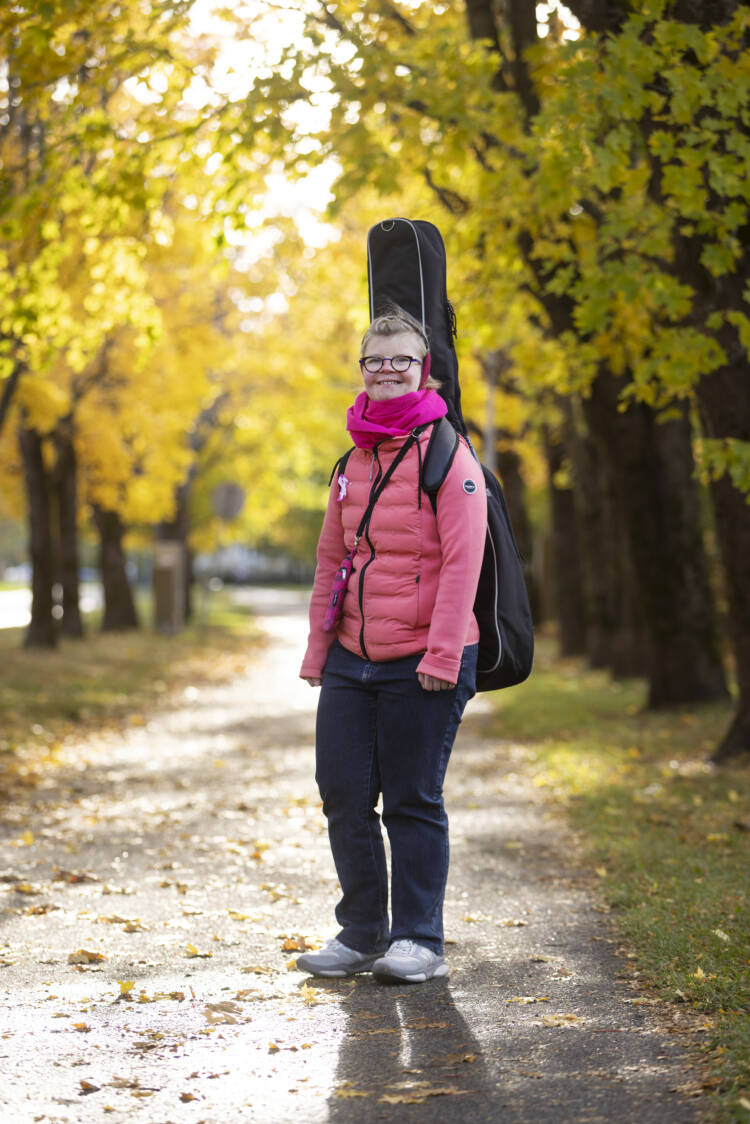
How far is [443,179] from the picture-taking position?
11.0 m

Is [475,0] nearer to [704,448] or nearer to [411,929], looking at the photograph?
[704,448]

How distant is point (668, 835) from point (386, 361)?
142 inches

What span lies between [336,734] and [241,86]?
601 centimetres

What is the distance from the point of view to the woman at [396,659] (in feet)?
14.9

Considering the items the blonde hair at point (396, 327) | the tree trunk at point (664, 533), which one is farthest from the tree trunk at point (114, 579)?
the blonde hair at point (396, 327)

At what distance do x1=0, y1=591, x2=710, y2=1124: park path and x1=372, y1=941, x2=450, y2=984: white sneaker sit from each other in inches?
1.5

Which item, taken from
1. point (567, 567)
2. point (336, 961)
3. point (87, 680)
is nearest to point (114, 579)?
point (567, 567)

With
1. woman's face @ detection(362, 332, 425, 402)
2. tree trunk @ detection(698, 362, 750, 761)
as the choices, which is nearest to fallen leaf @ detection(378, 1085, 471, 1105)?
woman's face @ detection(362, 332, 425, 402)

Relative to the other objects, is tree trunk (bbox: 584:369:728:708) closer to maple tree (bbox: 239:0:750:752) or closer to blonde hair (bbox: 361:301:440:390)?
maple tree (bbox: 239:0:750:752)

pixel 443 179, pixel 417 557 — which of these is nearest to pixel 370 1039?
pixel 417 557

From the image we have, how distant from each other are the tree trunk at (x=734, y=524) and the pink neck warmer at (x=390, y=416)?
4.44 m

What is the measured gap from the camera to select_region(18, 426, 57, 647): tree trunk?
20.5m

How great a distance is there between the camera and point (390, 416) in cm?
468

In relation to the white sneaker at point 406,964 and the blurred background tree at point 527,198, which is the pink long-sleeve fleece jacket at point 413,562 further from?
the blurred background tree at point 527,198
